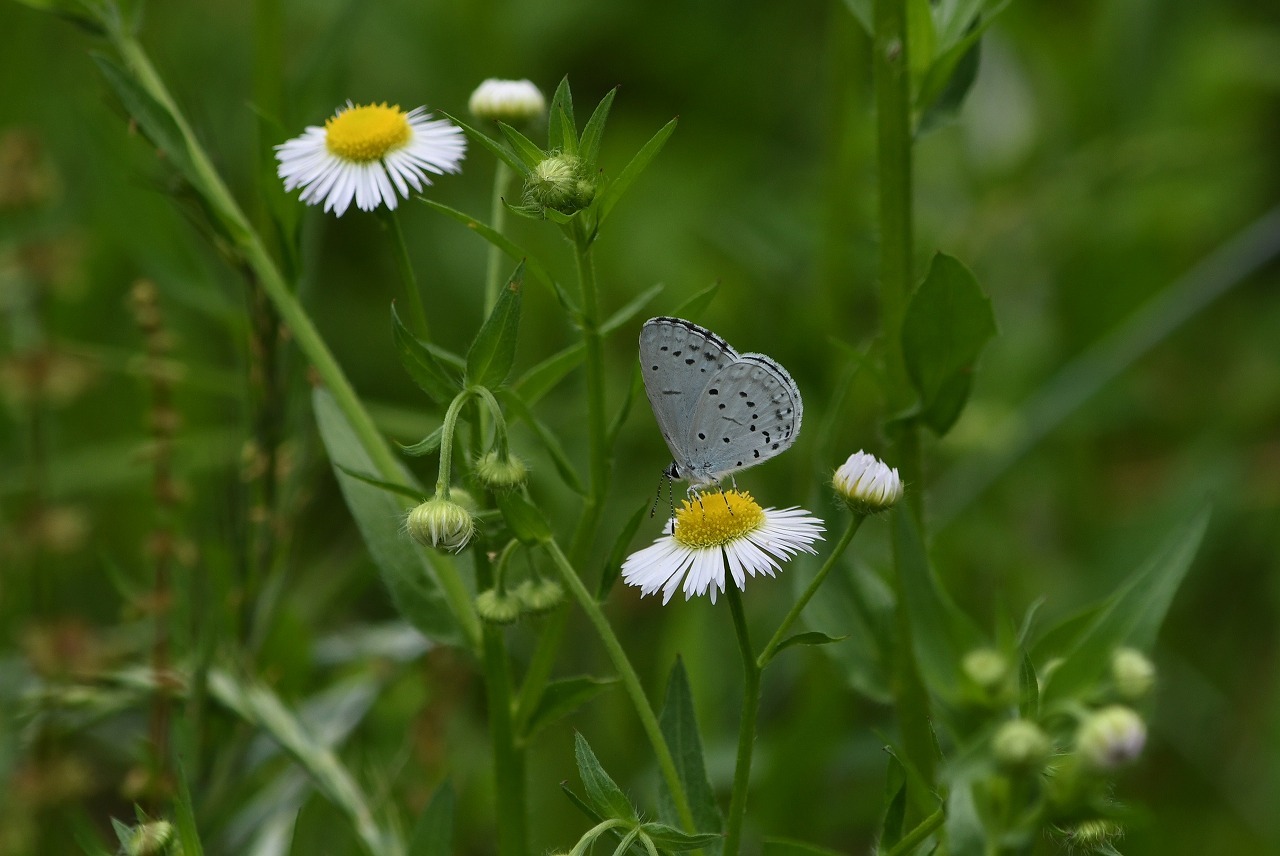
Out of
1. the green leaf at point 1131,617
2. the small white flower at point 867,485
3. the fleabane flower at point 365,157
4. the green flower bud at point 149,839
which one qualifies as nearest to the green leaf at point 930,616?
the green leaf at point 1131,617

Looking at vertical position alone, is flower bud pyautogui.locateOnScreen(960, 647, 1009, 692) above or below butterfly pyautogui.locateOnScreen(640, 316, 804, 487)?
below

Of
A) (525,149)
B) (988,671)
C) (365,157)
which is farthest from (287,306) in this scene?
(988,671)

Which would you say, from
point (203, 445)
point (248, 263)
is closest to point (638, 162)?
point (248, 263)

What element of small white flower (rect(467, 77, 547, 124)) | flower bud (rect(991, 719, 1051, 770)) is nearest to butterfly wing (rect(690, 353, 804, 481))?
small white flower (rect(467, 77, 547, 124))

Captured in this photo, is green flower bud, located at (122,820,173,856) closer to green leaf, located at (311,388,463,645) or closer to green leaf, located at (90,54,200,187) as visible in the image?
green leaf, located at (311,388,463,645)

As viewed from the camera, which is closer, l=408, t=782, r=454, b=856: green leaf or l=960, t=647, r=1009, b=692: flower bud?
l=960, t=647, r=1009, b=692: flower bud

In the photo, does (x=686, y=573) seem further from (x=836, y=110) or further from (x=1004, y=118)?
(x=1004, y=118)

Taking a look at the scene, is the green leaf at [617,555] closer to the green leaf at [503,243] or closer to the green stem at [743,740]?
the green stem at [743,740]
